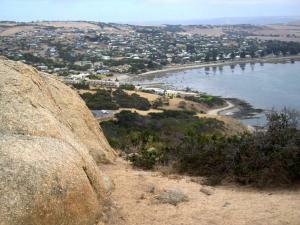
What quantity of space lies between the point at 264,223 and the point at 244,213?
561 mm

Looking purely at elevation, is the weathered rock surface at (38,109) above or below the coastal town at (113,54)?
above

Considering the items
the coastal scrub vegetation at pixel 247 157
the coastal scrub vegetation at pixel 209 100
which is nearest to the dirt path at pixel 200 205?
the coastal scrub vegetation at pixel 247 157

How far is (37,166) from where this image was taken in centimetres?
638

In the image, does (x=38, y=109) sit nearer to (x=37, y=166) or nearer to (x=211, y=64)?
(x=37, y=166)

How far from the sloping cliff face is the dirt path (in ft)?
2.00

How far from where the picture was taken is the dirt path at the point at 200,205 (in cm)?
755

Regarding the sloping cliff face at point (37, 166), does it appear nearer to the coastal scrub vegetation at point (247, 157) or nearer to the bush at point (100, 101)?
the coastal scrub vegetation at point (247, 157)

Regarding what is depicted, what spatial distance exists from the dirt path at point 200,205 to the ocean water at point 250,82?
138 ft

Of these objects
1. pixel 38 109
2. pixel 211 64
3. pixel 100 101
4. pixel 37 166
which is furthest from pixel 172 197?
pixel 211 64

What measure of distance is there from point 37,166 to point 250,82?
77305mm

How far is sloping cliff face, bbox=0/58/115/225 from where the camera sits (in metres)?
6.02

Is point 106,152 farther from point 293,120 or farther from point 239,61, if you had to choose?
point 239,61

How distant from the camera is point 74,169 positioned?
6.94m

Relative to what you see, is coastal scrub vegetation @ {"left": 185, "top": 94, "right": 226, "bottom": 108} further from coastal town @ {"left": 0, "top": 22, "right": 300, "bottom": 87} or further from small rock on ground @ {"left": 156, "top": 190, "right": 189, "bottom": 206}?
small rock on ground @ {"left": 156, "top": 190, "right": 189, "bottom": 206}
